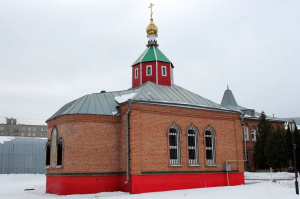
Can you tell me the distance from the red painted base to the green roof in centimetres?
839

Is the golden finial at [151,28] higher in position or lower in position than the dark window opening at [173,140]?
higher

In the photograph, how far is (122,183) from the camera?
16.5m

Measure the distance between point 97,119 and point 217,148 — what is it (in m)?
→ 7.60

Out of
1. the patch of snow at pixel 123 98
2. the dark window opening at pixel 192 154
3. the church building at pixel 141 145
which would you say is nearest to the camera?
the church building at pixel 141 145

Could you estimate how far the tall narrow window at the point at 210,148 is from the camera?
1884cm

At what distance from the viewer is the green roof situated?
21.6m

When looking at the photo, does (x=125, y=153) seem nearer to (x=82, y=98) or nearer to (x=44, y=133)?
(x=82, y=98)

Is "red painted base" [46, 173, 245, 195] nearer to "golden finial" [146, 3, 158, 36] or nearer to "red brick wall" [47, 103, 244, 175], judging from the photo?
"red brick wall" [47, 103, 244, 175]

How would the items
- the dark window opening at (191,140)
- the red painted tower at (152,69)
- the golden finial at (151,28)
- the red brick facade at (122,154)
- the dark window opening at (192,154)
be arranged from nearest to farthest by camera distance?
the red brick facade at (122,154), the dark window opening at (192,154), the dark window opening at (191,140), the red painted tower at (152,69), the golden finial at (151,28)

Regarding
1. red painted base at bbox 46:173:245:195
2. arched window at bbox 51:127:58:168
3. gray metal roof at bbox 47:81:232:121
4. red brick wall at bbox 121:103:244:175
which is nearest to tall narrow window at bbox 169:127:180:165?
red brick wall at bbox 121:103:244:175

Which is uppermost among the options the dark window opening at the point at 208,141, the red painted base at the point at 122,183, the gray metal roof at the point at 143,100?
the gray metal roof at the point at 143,100

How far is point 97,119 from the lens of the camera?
16.9 m

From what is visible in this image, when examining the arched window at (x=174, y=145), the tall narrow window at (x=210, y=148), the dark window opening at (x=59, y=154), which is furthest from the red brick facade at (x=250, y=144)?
the dark window opening at (x=59, y=154)

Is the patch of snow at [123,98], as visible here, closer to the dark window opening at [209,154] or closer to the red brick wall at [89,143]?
the red brick wall at [89,143]
